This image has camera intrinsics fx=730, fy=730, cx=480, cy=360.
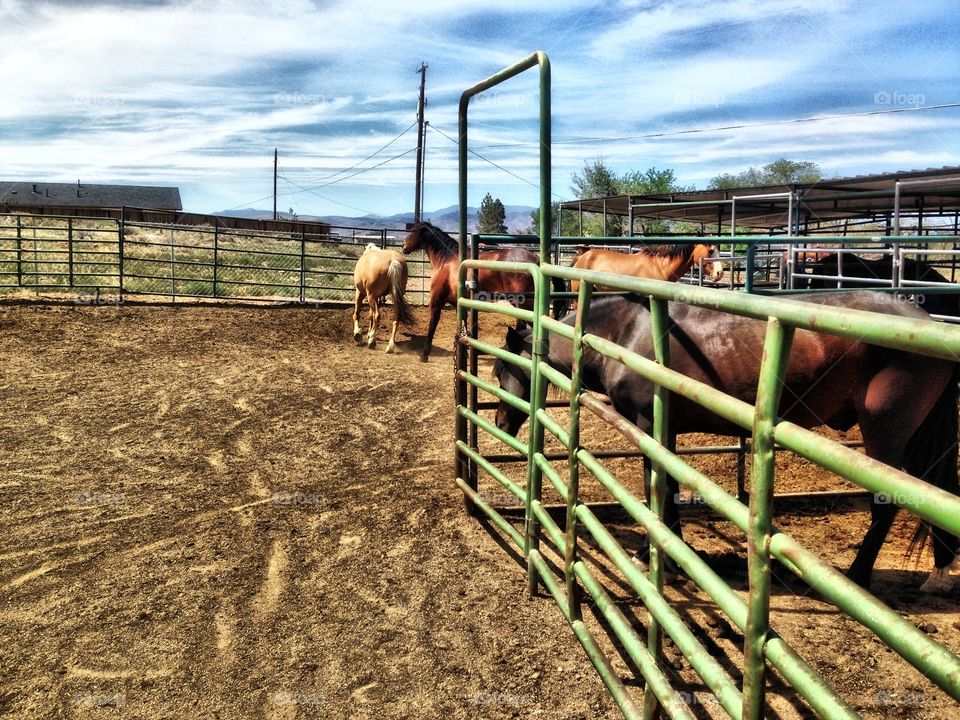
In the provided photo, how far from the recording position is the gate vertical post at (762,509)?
140 centimetres

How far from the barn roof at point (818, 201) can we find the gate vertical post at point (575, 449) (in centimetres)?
Answer: 750

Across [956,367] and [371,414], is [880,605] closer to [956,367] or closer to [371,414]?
[956,367]

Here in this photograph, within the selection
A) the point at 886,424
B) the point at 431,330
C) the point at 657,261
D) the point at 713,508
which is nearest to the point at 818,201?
the point at 657,261

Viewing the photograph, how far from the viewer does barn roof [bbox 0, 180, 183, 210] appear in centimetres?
5328

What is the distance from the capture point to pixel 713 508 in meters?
1.81

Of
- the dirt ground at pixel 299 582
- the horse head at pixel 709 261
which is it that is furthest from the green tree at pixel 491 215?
the dirt ground at pixel 299 582

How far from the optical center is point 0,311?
10.6 meters

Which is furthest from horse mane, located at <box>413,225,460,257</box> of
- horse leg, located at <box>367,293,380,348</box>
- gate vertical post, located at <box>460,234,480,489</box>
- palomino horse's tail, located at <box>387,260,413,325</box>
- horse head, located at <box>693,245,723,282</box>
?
gate vertical post, located at <box>460,234,480,489</box>

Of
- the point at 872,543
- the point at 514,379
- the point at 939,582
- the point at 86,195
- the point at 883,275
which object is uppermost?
the point at 86,195

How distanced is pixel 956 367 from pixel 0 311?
38.3 ft

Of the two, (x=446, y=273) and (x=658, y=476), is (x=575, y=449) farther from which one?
(x=446, y=273)

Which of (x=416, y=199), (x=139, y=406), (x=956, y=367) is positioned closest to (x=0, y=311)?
(x=139, y=406)

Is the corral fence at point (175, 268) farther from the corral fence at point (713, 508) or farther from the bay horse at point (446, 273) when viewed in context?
the corral fence at point (713, 508)

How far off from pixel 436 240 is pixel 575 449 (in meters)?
7.68
